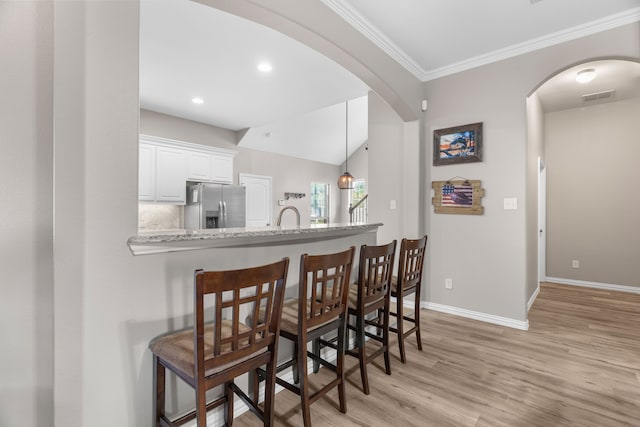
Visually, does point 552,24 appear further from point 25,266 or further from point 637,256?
point 25,266

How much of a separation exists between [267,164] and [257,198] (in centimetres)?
78

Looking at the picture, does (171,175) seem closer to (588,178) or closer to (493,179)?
(493,179)

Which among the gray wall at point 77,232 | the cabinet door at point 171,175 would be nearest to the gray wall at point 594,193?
the gray wall at point 77,232

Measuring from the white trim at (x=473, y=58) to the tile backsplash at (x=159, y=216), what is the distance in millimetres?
4016

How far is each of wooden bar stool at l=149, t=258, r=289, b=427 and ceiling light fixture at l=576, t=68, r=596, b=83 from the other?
14.4 feet

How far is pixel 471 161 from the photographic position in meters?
3.52

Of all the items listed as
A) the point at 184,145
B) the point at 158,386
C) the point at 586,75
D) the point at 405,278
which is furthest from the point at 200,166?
the point at 586,75

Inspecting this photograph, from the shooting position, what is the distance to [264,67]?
350cm

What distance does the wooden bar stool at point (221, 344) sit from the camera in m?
1.19

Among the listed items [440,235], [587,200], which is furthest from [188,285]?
[587,200]

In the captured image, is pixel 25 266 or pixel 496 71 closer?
pixel 25 266

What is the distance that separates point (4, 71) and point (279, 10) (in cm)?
147

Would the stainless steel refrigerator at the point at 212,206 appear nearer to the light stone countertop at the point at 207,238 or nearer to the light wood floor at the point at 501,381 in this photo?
the light stone countertop at the point at 207,238

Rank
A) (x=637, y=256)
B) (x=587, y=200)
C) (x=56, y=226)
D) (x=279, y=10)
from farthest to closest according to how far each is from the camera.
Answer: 1. (x=587, y=200)
2. (x=637, y=256)
3. (x=279, y=10)
4. (x=56, y=226)
